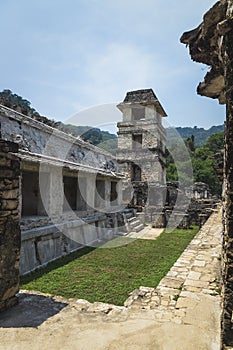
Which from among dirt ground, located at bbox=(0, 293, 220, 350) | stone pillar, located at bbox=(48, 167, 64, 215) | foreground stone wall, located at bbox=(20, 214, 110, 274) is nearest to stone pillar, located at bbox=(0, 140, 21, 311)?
dirt ground, located at bbox=(0, 293, 220, 350)

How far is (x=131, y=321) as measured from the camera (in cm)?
336

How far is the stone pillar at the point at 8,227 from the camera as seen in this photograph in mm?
3668

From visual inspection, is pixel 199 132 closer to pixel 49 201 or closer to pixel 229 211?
pixel 49 201

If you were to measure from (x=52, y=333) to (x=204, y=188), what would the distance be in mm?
30871

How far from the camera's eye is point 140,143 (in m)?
24.2

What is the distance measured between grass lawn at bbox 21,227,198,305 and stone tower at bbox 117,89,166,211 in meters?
12.1

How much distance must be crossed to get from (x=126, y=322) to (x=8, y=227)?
7.12ft

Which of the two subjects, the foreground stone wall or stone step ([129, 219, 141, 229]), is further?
stone step ([129, 219, 141, 229])

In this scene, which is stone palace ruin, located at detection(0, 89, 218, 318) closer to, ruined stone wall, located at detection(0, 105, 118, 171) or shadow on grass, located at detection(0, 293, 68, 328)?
ruined stone wall, located at detection(0, 105, 118, 171)

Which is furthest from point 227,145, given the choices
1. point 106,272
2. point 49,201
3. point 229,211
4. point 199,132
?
point 199,132

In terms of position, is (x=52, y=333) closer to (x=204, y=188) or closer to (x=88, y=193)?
(x=88, y=193)

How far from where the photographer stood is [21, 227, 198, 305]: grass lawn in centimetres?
537

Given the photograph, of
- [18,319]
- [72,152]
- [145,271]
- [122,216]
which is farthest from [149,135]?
[18,319]

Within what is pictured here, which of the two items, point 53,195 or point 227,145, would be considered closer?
point 227,145
